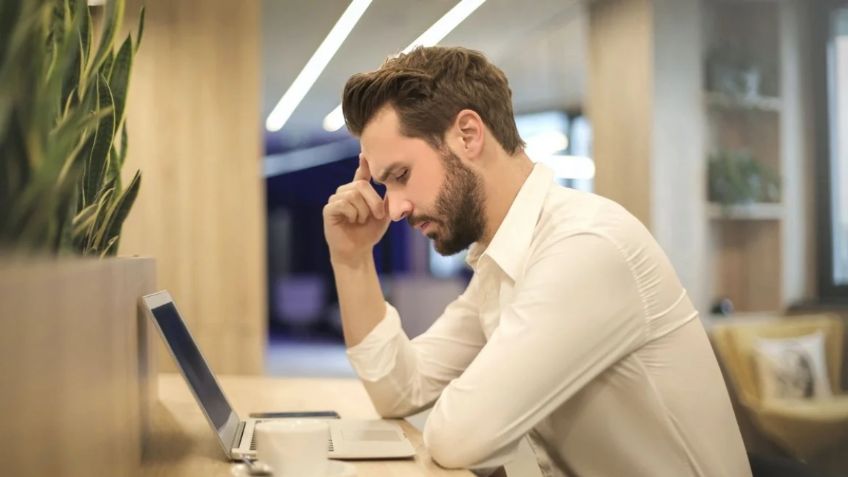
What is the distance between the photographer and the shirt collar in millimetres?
1484

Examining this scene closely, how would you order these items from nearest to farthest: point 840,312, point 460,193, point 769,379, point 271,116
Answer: point 460,193 < point 769,379 < point 840,312 < point 271,116

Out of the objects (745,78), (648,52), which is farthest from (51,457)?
(745,78)

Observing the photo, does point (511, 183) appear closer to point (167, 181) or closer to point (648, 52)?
point (167, 181)

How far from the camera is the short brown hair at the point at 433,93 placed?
161 centimetres

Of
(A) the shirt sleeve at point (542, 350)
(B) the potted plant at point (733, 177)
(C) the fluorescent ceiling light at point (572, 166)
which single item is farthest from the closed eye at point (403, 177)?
(C) the fluorescent ceiling light at point (572, 166)

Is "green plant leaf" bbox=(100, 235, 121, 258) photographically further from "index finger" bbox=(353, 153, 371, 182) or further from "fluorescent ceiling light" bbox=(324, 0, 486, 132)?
"fluorescent ceiling light" bbox=(324, 0, 486, 132)

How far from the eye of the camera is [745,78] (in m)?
4.73

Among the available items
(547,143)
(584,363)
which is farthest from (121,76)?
(547,143)

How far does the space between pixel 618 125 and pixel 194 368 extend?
144 inches

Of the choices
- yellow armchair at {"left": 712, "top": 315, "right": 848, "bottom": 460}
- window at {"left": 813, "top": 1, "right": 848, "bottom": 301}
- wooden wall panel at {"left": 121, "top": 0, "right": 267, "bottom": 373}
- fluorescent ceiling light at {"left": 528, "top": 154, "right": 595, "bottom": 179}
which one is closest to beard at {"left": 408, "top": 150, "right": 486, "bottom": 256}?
yellow armchair at {"left": 712, "top": 315, "right": 848, "bottom": 460}

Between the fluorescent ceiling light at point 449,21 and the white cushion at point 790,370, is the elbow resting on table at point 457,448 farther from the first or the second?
the fluorescent ceiling light at point 449,21

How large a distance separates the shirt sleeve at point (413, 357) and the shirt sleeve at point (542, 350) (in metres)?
0.38

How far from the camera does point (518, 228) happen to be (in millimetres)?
1508

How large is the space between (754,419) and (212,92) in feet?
8.90
